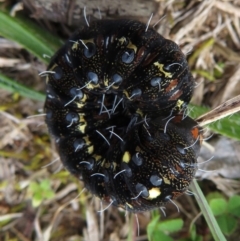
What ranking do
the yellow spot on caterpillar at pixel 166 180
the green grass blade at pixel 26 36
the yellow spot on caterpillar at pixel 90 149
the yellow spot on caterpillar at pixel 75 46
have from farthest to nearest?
the green grass blade at pixel 26 36
the yellow spot on caterpillar at pixel 90 149
the yellow spot on caterpillar at pixel 75 46
the yellow spot on caterpillar at pixel 166 180

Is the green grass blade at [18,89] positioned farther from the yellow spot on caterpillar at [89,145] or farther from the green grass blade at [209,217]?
the green grass blade at [209,217]

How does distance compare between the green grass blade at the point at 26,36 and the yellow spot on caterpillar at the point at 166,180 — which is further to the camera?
the green grass blade at the point at 26,36

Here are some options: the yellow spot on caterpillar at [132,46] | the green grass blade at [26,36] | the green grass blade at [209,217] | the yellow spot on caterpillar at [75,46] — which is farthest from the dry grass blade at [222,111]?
the green grass blade at [26,36]

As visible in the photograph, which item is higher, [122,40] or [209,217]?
[122,40]

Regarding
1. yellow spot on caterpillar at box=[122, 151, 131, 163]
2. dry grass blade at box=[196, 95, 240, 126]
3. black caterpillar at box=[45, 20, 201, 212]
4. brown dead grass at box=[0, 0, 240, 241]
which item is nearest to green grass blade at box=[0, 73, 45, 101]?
brown dead grass at box=[0, 0, 240, 241]

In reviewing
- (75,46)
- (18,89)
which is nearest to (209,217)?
(75,46)

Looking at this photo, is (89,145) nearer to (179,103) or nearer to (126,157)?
(126,157)
